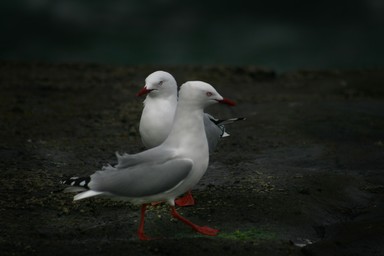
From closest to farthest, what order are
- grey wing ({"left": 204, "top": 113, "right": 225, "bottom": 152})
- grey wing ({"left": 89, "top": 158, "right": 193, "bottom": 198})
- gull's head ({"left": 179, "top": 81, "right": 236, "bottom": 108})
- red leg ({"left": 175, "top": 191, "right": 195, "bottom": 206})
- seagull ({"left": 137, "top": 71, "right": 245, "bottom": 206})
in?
grey wing ({"left": 89, "top": 158, "right": 193, "bottom": 198}) < gull's head ({"left": 179, "top": 81, "right": 236, "bottom": 108}) < red leg ({"left": 175, "top": 191, "right": 195, "bottom": 206}) < seagull ({"left": 137, "top": 71, "right": 245, "bottom": 206}) < grey wing ({"left": 204, "top": 113, "right": 225, "bottom": 152})

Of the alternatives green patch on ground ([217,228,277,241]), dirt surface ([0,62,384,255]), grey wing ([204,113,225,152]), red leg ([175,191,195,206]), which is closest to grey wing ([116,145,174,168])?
dirt surface ([0,62,384,255])

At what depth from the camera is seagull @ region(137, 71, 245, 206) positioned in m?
6.28

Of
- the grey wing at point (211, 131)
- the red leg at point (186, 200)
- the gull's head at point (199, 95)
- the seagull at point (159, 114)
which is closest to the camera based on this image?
the gull's head at point (199, 95)

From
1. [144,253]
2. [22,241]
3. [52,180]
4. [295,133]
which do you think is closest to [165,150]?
[144,253]

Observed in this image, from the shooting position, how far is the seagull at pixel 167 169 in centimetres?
499

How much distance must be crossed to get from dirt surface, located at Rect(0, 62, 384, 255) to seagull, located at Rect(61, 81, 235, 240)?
0.32m

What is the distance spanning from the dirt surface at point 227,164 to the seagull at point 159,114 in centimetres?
53

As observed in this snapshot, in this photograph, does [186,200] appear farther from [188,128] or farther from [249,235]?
[188,128]

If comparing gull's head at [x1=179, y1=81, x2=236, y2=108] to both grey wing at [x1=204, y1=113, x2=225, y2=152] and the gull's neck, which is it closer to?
the gull's neck

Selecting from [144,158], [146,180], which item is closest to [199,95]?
[144,158]

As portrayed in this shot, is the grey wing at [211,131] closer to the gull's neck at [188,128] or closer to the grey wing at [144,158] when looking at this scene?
the gull's neck at [188,128]

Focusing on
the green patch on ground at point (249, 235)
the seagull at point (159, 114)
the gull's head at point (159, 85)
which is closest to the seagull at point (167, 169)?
the green patch on ground at point (249, 235)

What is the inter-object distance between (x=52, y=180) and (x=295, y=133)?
305 cm

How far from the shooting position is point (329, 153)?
7.64 meters
